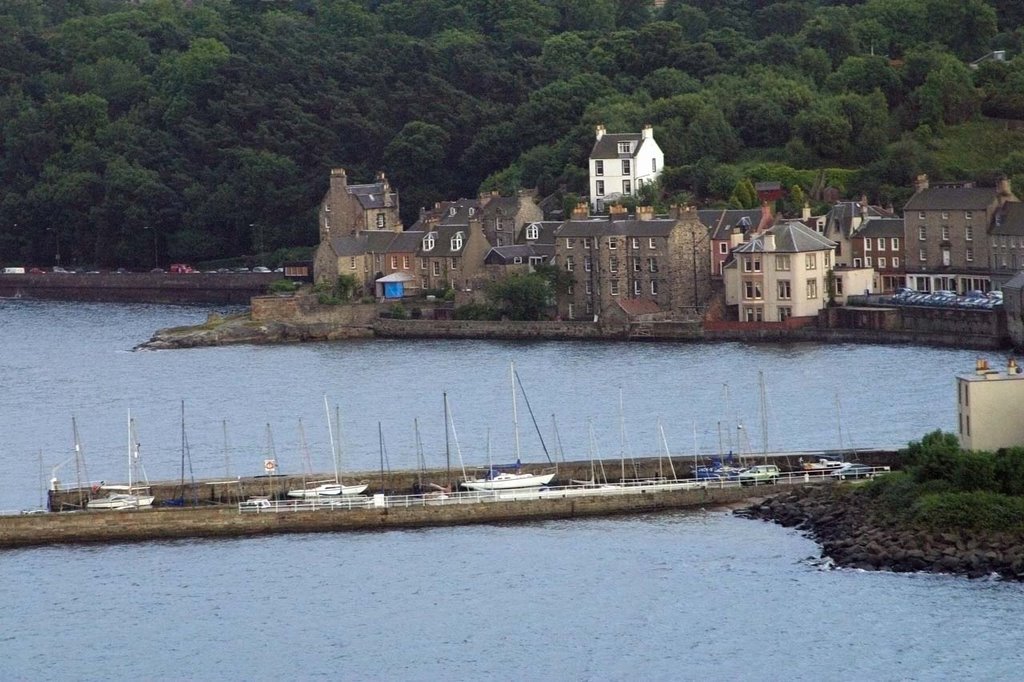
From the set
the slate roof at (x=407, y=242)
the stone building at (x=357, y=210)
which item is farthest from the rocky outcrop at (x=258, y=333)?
the stone building at (x=357, y=210)

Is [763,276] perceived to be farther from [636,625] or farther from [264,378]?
[636,625]

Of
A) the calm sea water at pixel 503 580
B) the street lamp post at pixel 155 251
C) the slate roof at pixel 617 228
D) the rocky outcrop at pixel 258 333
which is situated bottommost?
the calm sea water at pixel 503 580

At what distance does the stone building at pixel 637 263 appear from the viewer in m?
83.8

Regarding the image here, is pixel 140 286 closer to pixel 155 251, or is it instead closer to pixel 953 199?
pixel 155 251

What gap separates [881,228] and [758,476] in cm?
3261

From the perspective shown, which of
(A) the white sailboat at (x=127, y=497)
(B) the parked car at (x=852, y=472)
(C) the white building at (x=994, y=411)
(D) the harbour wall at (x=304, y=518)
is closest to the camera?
(C) the white building at (x=994, y=411)

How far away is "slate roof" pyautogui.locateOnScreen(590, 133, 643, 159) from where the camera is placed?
318 feet

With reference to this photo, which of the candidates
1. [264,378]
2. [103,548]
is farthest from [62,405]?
[103,548]

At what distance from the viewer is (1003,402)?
49438mm

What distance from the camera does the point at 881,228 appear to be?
8394cm

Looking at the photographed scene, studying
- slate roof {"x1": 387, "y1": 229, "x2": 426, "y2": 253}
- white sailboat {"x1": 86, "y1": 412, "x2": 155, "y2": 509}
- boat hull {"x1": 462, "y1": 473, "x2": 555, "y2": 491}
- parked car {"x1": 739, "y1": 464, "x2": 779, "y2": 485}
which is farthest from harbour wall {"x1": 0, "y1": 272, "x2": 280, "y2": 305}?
parked car {"x1": 739, "y1": 464, "x2": 779, "y2": 485}

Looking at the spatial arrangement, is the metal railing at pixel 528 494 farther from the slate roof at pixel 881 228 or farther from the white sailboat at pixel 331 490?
the slate roof at pixel 881 228

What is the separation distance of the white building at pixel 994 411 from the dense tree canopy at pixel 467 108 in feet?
137

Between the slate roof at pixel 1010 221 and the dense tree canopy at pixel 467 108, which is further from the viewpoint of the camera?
the dense tree canopy at pixel 467 108
